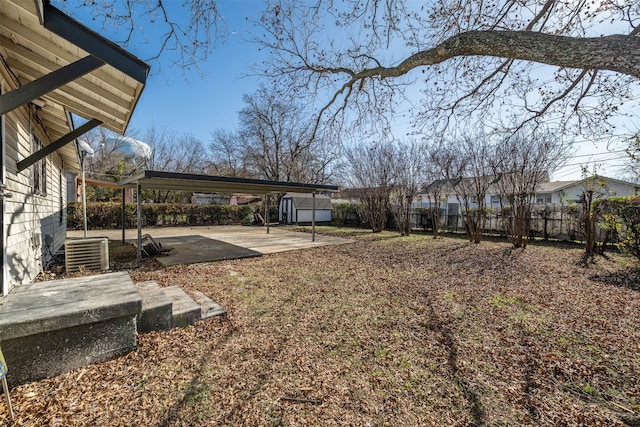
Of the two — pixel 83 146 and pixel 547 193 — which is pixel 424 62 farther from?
pixel 547 193

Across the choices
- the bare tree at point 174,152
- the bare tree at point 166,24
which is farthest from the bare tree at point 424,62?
the bare tree at point 174,152

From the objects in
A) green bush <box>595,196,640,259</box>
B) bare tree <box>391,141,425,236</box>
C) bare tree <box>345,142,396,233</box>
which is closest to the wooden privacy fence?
bare tree <box>391,141,425,236</box>

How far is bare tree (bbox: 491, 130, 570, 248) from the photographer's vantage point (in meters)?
8.42

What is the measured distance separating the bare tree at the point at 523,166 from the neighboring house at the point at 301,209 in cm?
1306

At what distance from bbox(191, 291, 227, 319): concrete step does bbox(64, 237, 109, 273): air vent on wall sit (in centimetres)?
302

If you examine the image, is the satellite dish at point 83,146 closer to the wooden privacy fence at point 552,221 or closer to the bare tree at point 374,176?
Answer: the bare tree at point 374,176

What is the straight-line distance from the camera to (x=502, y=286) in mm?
4844

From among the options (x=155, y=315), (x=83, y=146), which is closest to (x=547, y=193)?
(x=155, y=315)

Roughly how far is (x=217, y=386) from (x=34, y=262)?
4.42m

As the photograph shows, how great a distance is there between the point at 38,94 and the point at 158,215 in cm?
1655

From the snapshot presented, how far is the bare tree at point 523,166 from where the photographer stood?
27.6 feet

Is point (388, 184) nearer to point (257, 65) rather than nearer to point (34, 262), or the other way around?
point (257, 65)

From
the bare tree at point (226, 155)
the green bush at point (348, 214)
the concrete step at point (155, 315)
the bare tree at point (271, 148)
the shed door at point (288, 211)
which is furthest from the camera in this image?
the bare tree at point (226, 155)

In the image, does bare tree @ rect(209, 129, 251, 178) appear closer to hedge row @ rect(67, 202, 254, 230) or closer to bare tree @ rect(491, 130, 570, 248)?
hedge row @ rect(67, 202, 254, 230)
